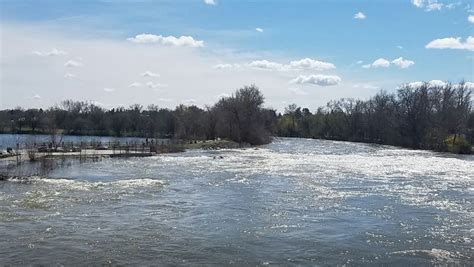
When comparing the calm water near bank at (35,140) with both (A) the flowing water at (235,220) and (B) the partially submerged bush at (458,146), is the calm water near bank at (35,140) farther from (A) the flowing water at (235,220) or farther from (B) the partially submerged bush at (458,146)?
(B) the partially submerged bush at (458,146)

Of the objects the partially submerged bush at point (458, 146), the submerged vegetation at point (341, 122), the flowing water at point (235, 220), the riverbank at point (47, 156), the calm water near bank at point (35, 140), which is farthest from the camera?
the submerged vegetation at point (341, 122)

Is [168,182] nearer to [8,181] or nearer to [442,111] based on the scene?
[8,181]

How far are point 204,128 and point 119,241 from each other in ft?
257

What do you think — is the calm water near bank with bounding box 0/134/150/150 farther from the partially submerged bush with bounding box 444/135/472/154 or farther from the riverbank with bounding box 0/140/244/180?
the partially submerged bush with bounding box 444/135/472/154

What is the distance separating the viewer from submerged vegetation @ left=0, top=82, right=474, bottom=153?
8594cm

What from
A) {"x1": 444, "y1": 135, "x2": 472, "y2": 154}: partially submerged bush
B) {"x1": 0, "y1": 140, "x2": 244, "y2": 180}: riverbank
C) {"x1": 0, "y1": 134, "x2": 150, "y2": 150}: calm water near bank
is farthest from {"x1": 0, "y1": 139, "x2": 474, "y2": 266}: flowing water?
{"x1": 444, "y1": 135, "x2": 472, "y2": 154}: partially submerged bush

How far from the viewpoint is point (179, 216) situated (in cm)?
1917

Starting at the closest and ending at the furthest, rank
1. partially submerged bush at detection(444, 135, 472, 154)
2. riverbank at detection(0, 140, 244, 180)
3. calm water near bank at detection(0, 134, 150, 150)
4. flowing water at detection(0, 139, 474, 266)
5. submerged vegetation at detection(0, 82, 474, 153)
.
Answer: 1. flowing water at detection(0, 139, 474, 266)
2. riverbank at detection(0, 140, 244, 180)
3. calm water near bank at detection(0, 134, 150, 150)
4. partially submerged bush at detection(444, 135, 472, 154)
5. submerged vegetation at detection(0, 82, 474, 153)

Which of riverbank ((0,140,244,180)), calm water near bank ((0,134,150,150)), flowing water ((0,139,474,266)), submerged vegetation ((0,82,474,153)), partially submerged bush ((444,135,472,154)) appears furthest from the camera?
submerged vegetation ((0,82,474,153))

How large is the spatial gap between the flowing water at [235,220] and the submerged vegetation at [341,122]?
38479 mm

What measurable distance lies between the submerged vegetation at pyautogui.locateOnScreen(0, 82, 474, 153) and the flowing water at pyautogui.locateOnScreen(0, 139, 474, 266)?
3848 cm

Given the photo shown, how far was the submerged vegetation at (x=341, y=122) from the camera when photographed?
85938 millimetres

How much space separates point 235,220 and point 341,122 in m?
120

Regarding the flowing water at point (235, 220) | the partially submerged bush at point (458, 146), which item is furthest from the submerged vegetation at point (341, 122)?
the flowing water at point (235, 220)
